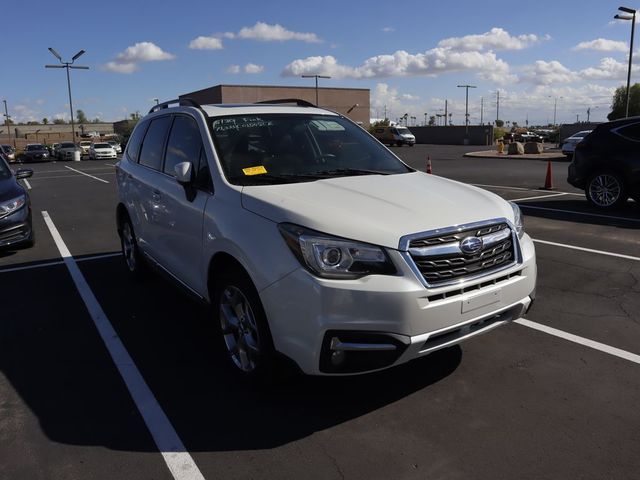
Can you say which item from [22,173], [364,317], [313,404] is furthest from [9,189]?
[364,317]

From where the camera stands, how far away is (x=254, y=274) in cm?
318

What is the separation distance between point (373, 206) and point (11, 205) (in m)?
6.13

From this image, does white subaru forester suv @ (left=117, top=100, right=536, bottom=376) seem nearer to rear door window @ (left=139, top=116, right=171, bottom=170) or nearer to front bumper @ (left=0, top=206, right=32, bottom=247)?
rear door window @ (left=139, top=116, right=171, bottom=170)

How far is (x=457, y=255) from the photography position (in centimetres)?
313

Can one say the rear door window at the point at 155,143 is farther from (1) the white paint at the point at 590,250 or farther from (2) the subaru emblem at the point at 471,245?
(1) the white paint at the point at 590,250

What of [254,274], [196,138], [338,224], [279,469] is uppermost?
[196,138]

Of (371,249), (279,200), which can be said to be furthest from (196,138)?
(371,249)

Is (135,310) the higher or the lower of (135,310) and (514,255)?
the lower

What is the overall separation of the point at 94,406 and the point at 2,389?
2.56ft

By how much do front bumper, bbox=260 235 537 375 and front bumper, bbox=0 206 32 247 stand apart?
573cm

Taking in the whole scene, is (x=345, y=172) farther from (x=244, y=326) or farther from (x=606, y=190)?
(x=606, y=190)

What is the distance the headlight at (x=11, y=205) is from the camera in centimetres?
733

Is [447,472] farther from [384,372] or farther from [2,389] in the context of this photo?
[2,389]

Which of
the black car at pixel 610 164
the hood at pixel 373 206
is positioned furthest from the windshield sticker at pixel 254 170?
the black car at pixel 610 164
